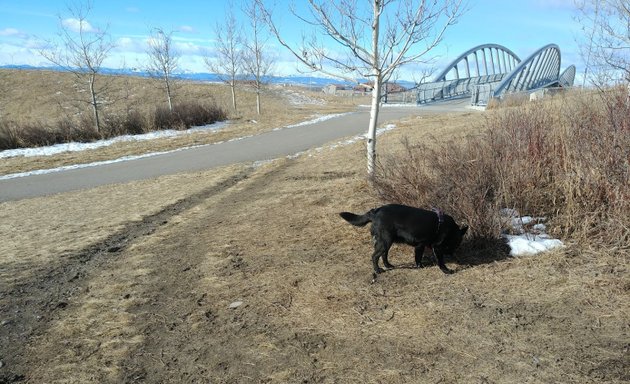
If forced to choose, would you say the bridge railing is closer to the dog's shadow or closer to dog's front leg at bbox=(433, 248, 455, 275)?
the dog's shadow

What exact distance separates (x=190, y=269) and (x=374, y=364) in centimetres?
269

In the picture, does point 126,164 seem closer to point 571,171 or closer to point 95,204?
point 95,204

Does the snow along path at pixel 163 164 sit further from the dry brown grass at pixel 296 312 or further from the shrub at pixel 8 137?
the shrub at pixel 8 137

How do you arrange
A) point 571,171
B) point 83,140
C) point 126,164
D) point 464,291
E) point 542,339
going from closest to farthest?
point 542,339 < point 464,291 < point 571,171 < point 126,164 < point 83,140

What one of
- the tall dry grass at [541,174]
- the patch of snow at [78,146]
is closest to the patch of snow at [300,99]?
the patch of snow at [78,146]

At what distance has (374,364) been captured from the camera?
2961 millimetres

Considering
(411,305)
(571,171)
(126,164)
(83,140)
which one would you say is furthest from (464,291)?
(83,140)

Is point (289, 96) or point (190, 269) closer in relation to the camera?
point (190, 269)

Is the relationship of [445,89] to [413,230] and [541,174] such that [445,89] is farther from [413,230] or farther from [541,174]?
[413,230]

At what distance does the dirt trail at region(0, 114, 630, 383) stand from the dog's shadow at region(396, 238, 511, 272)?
3 cm

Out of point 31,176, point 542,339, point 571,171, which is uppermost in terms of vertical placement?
point 571,171

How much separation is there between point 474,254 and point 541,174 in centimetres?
142

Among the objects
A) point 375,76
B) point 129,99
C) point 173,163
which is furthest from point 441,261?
point 129,99

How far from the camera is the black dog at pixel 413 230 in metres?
4.17
